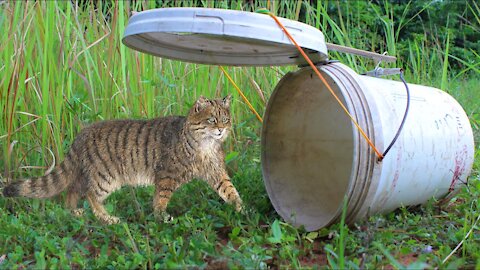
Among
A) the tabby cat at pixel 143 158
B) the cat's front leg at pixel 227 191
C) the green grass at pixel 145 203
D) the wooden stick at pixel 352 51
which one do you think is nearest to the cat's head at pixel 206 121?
the tabby cat at pixel 143 158

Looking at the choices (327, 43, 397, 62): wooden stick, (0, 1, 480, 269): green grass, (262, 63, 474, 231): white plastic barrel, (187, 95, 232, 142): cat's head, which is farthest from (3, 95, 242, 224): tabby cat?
(327, 43, 397, 62): wooden stick

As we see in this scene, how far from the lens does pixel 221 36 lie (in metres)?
2.53

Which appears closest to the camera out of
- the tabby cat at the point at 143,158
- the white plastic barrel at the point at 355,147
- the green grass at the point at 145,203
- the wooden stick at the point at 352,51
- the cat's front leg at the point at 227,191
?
the green grass at the point at 145,203

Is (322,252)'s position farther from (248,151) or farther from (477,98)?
(477,98)

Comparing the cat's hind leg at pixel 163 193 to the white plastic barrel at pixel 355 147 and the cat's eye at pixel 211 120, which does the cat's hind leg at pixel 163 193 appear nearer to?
the cat's eye at pixel 211 120

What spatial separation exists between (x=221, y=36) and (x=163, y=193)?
0.92m

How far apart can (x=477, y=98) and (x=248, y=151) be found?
315cm

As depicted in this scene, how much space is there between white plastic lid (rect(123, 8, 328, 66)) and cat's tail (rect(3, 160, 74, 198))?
911 millimetres

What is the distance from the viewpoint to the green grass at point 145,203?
6.83 ft

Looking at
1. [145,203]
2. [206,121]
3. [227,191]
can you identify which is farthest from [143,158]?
[227,191]

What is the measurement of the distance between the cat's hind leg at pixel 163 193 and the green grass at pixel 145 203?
0.29ft

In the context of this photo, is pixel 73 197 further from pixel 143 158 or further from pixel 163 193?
pixel 163 193

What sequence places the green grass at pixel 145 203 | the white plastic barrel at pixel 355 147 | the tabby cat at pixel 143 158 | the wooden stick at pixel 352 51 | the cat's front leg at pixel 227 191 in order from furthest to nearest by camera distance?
1. the tabby cat at pixel 143 158
2. the cat's front leg at pixel 227 191
3. the wooden stick at pixel 352 51
4. the white plastic barrel at pixel 355 147
5. the green grass at pixel 145 203

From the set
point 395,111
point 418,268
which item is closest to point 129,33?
point 395,111
